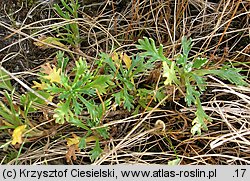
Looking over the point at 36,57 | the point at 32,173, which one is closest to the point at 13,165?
the point at 32,173

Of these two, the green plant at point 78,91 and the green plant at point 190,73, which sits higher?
the green plant at point 190,73

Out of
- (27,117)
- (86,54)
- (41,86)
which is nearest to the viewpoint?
(41,86)

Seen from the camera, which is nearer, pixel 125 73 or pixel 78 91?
pixel 78 91

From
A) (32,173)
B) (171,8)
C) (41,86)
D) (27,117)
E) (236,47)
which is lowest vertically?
(32,173)

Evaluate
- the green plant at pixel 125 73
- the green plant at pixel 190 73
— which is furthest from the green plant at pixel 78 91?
the green plant at pixel 190 73

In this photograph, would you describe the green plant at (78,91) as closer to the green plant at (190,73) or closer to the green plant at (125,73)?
the green plant at (125,73)

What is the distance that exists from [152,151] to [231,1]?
0.59 metres

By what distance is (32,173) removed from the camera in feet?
4.62

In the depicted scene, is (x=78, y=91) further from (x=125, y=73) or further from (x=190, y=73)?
(x=190, y=73)

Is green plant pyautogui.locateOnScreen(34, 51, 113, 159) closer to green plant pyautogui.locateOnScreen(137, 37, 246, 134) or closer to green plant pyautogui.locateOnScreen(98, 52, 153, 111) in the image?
green plant pyautogui.locateOnScreen(98, 52, 153, 111)

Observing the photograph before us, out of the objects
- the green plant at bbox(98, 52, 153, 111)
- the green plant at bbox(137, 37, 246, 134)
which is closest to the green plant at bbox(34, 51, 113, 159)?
the green plant at bbox(98, 52, 153, 111)

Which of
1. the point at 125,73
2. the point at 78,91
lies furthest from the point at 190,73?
the point at 78,91

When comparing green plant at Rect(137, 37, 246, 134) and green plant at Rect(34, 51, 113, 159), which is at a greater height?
green plant at Rect(137, 37, 246, 134)

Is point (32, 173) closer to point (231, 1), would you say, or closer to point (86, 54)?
point (86, 54)
